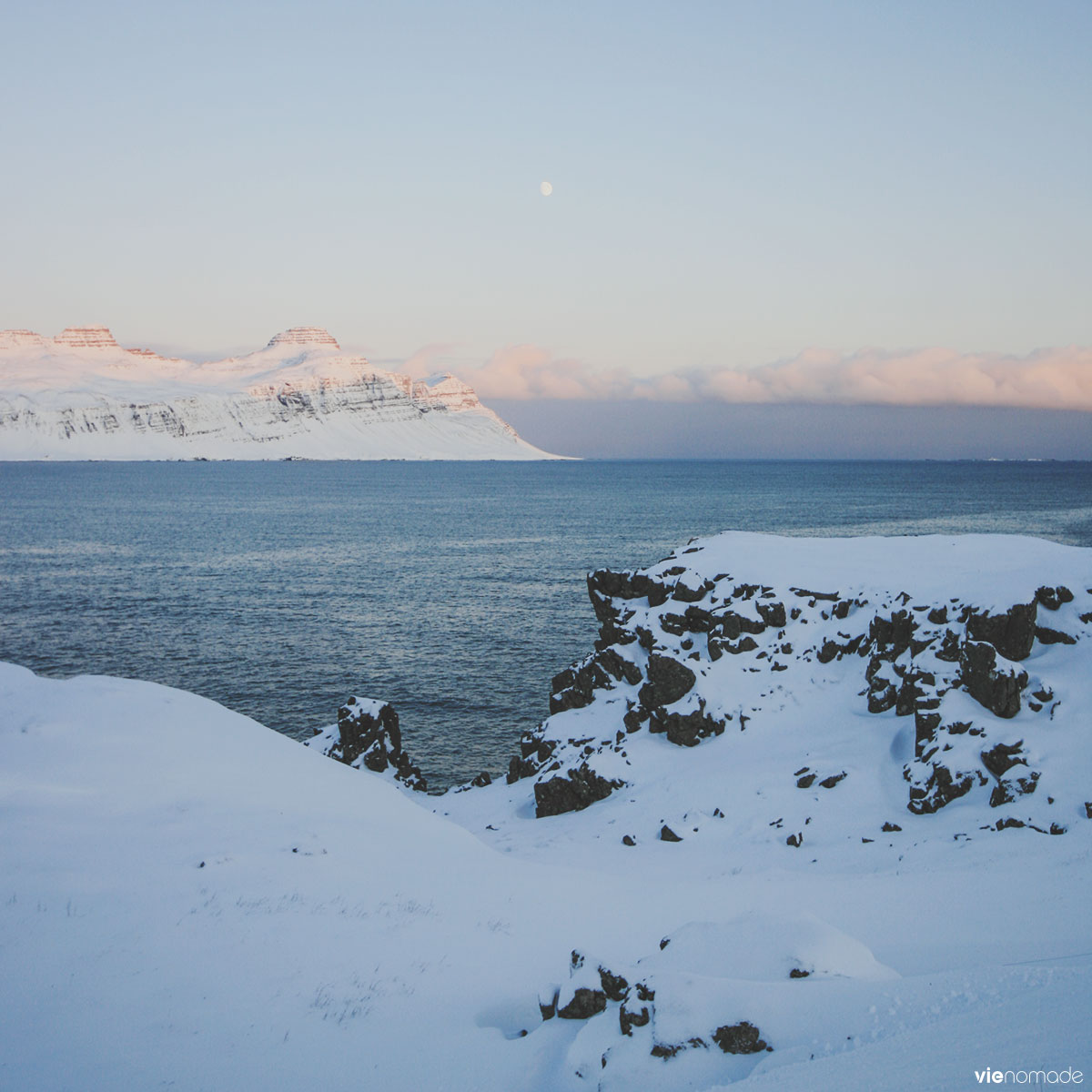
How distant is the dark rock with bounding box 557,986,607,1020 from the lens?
412 inches

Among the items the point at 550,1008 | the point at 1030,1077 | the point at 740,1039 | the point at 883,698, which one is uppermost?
the point at 1030,1077

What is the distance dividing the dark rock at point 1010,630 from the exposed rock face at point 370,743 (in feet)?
67.0

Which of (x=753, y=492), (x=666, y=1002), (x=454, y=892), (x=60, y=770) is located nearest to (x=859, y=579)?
(x=454, y=892)

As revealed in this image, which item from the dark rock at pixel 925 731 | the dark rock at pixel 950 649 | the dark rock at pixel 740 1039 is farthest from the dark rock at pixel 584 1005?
the dark rock at pixel 950 649

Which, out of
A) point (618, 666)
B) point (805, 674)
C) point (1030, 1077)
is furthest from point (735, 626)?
point (1030, 1077)

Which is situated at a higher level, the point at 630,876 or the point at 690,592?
the point at 690,592

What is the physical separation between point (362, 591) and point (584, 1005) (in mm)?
56149

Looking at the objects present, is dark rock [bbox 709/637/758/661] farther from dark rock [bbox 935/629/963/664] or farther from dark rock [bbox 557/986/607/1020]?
dark rock [bbox 557/986/607/1020]

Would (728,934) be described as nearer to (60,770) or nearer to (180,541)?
(60,770)

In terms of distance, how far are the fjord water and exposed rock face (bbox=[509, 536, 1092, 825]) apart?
246 inches

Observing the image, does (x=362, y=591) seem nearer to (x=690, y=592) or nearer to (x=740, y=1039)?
(x=690, y=592)

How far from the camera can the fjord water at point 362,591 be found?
3988cm

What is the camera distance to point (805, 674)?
2894 cm

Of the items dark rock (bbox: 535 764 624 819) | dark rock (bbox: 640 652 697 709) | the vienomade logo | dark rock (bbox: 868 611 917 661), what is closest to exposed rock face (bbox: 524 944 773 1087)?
the vienomade logo
